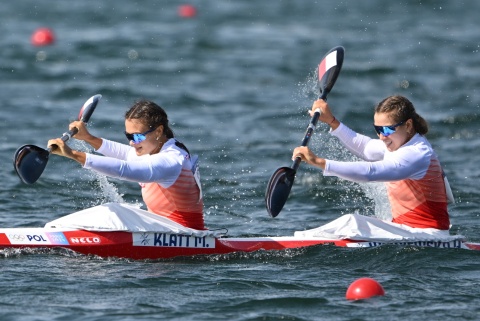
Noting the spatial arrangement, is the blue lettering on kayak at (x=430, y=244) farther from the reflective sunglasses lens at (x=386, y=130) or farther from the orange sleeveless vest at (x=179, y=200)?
the orange sleeveless vest at (x=179, y=200)

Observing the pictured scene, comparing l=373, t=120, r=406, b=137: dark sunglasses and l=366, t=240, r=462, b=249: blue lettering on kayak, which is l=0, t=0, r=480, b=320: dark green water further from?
l=373, t=120, r=406, b=137: dark sunglasses

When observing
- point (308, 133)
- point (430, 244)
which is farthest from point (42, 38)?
point (430, 244)

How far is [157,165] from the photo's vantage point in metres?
8.91

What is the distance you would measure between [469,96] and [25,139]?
305 inches

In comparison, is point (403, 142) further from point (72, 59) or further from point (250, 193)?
point (72, 59)

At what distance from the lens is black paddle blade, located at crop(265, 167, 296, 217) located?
9.17m

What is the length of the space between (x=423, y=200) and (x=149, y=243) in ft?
7.96

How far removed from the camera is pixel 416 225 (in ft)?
31.3

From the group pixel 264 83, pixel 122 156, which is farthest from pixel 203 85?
pixel 122 156

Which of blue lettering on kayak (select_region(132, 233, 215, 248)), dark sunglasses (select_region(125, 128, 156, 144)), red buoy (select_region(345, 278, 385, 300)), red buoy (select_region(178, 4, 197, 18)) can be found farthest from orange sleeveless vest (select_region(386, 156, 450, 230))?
red buoy (select_region(178, 4, 197, 18))

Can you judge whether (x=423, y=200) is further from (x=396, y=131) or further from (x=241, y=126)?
(x=241, y=126)

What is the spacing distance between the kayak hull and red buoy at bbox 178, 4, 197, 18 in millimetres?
18312

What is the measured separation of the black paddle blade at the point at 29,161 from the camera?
903cm

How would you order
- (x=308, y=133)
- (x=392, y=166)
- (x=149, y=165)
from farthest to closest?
(x=308, y=133), (x=392, y=166), (x=149, y=165)
